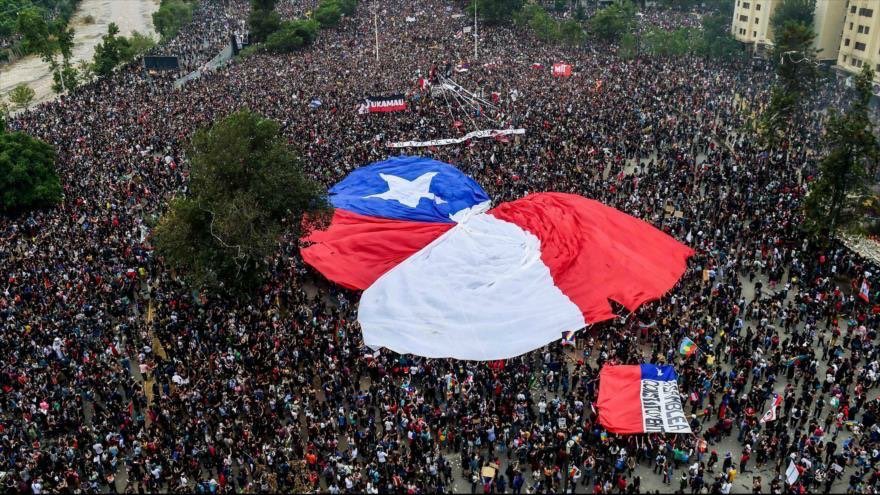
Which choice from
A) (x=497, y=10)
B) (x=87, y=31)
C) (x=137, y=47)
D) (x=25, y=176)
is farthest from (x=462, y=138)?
(x=87, y=31)

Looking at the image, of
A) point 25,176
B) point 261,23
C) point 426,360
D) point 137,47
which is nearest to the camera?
point 426,360

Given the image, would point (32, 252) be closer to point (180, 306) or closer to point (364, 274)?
point (180, 306)

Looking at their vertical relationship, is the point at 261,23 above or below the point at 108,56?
above

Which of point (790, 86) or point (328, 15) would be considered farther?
point (328, 15)

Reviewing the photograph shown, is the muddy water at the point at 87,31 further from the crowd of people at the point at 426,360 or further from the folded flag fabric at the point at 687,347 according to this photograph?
the folded flag fabric at the point at 687,347

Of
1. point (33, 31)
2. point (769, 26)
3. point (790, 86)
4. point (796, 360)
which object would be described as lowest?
point (796, 360)

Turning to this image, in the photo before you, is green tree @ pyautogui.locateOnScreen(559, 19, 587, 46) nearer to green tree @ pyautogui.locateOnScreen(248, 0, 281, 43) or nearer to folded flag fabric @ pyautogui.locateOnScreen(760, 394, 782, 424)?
green tree @ pyautogui.locateOnScreen(248, 0, 281, 43)

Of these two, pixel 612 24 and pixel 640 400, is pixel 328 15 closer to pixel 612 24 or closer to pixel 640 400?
pixel 612 24

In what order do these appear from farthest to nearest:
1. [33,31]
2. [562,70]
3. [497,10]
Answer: [497,10] → [33,31] → [562,70]

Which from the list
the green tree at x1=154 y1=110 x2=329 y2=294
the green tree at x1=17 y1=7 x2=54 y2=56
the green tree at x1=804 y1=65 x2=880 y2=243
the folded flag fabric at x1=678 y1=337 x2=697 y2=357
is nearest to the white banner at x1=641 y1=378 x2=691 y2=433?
the folded flag fabric at x1=678 y1=337 x2=697 y2=357
